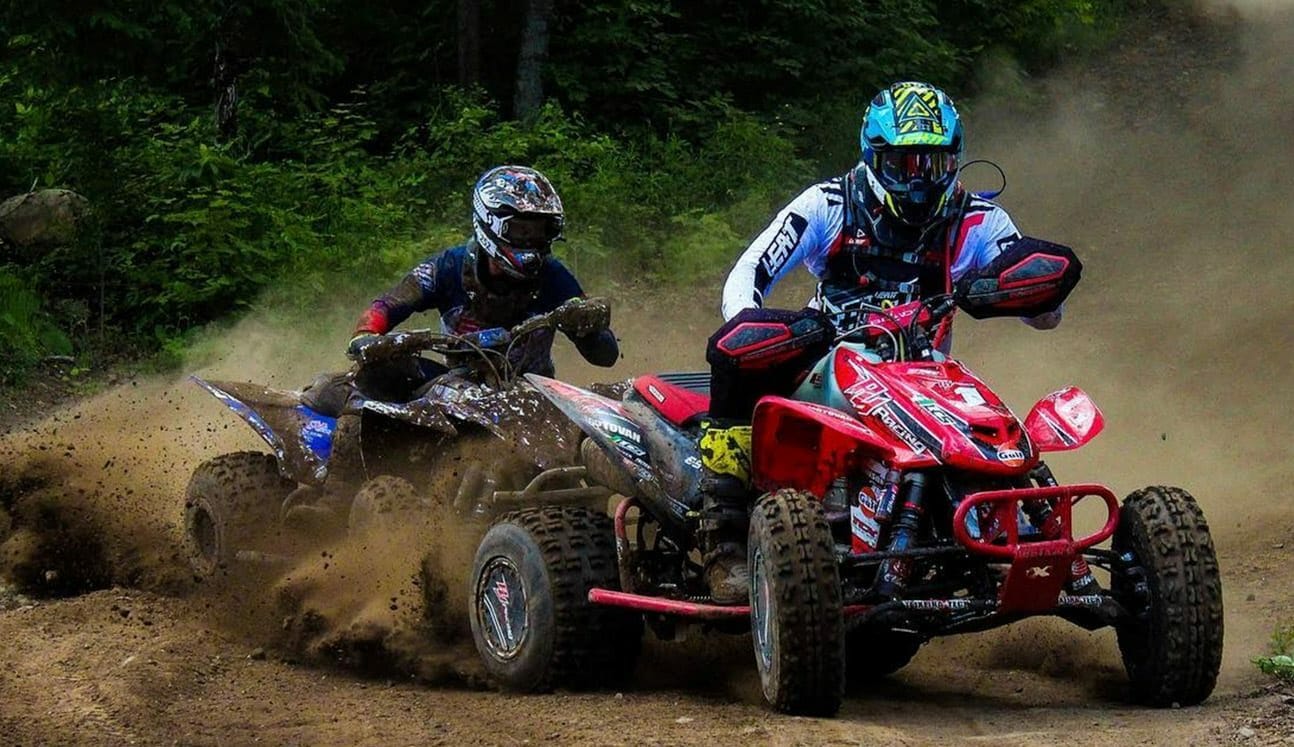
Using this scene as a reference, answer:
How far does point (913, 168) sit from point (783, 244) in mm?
601

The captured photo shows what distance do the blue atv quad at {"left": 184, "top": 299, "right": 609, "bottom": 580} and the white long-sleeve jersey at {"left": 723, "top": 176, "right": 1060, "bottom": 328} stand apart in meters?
1.15

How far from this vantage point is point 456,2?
59.7 feet

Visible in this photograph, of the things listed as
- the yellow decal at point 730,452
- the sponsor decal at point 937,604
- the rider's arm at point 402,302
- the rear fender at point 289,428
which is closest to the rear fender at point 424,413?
the rider's arm at point 402,302

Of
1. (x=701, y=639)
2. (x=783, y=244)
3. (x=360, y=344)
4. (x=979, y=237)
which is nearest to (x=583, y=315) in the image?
(x=360, y=344)

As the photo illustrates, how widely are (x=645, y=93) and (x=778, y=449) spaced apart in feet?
40.8

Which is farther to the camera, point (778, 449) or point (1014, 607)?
point (778, 449)

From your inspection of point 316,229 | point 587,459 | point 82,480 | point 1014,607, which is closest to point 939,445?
point 1014,607

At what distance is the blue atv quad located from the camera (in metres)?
7.87

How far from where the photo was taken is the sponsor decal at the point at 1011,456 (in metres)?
5.91

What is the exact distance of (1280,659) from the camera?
6.41 m

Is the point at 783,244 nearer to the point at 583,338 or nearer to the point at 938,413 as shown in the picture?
the point at 938,413

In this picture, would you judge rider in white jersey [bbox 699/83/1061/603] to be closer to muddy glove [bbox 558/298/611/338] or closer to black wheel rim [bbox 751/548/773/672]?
black wheel rim [bbox 751/548/773/672]

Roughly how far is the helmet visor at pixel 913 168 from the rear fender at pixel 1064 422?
3.32ft

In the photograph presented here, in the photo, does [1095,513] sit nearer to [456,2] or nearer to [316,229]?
[316,229]
